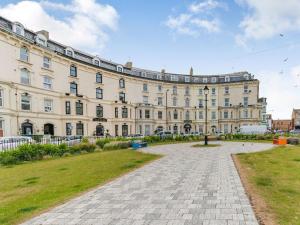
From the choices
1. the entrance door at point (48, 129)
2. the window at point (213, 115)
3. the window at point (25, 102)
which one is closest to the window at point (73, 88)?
the entrance door at point (48, 129)

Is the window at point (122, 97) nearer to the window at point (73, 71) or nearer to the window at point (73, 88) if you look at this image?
the window at point (73, 88)

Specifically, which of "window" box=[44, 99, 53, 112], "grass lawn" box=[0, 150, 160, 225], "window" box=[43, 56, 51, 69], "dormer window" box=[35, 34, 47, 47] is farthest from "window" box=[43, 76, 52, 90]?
"grass lawn" box=[0, 150, 160, 225]

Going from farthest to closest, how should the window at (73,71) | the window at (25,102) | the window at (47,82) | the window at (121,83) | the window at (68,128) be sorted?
the window at (121,83)
the window at (73,71)
the window at (68,128)
the window at (47,82)
the window at (25,102)

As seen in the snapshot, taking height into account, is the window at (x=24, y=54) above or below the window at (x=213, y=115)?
above

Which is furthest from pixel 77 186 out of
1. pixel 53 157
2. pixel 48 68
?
pixel 48 68

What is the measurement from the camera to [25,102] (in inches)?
1171

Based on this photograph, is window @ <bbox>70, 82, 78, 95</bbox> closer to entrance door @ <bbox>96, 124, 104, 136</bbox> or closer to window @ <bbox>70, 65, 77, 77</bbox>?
→ window @ <bbox>70, 65, 77, 77</bbox>

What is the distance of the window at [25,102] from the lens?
29244mm

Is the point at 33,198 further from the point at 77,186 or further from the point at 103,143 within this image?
the point at 103,143

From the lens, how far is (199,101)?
60594 millimetres

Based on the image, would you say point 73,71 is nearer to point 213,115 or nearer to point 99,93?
point 99,93

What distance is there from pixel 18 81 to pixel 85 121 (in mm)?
13367

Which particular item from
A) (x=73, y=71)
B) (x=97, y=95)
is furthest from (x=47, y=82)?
(x=97, y=95)

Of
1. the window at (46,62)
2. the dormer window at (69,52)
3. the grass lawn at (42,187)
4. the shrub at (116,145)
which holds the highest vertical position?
the dormer window at (69,52)
